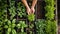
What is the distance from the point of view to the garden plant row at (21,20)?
418cm

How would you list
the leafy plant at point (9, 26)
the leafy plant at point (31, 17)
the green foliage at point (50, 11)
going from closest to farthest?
the leafy plant at point (9, 26) → the leafy plant at point (31, 17) → the green foliage at point (50, 11)

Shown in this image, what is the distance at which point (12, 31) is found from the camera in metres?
4.16

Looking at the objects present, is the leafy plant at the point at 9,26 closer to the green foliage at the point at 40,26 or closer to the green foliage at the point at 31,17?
the green foliage at the point at 31,17

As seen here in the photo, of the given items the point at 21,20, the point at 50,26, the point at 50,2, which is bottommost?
the point at 50,26

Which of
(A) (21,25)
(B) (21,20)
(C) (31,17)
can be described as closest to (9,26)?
(A) (21,25)

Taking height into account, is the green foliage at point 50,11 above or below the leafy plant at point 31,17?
above

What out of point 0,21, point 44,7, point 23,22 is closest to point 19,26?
point 23,22

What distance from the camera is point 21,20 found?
14.5ft

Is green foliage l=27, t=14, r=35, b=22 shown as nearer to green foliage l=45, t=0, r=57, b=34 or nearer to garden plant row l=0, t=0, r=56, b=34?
garden plant row l=0, t=0, r=56, b=34

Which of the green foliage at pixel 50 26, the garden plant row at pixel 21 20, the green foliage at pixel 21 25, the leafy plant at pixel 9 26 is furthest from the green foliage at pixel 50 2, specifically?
the leafy plant at pixel 9 26

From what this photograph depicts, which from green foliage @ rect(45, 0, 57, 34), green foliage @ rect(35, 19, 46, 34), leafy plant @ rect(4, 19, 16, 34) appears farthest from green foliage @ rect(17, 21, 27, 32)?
green foliage @ rect(45, 0, 57, 34)

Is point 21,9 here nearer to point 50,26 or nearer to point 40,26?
point 40,26

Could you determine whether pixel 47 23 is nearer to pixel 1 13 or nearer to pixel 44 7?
pixel 44 7

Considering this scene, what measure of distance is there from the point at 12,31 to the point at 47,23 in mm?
838
